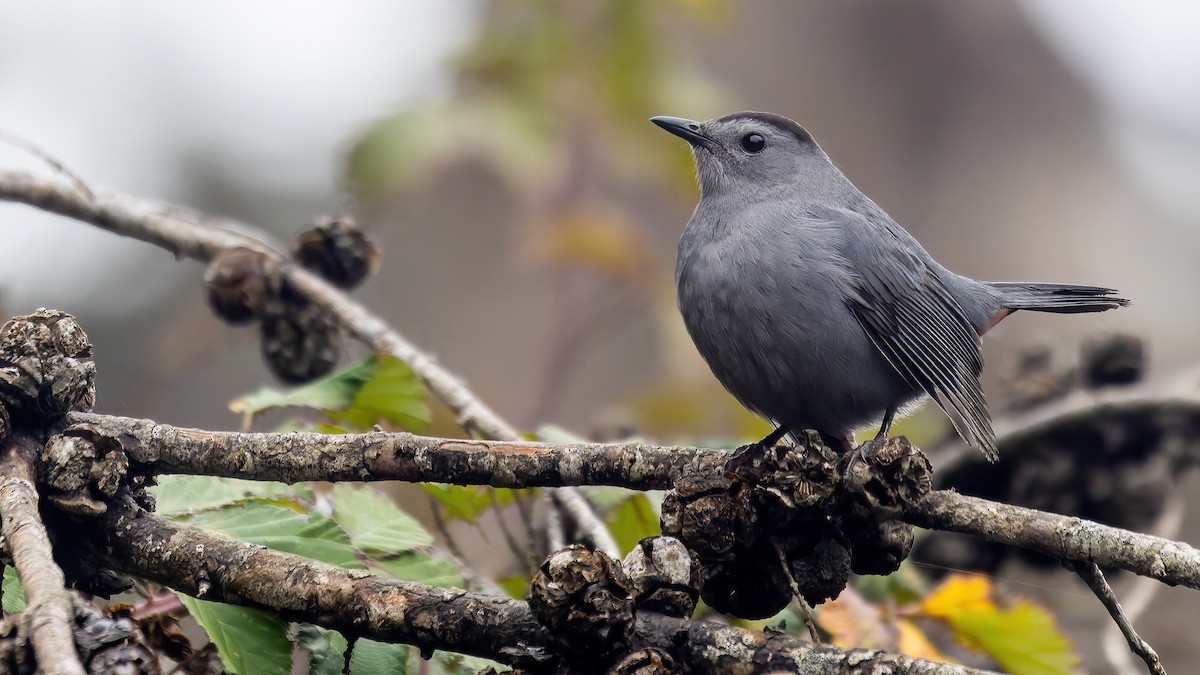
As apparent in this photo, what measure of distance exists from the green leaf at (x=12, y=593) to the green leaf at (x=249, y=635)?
1.00 ft

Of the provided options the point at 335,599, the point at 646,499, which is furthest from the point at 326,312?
the point at 335,599

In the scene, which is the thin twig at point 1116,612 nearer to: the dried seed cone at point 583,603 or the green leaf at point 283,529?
the dried seed cone at point 583,603

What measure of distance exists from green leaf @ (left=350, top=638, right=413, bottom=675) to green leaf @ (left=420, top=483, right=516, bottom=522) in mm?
742

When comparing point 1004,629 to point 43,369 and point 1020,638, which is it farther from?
point 43,369

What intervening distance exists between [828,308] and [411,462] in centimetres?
186

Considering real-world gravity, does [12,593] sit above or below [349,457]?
below

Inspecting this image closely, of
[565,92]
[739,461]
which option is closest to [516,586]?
[739,461]

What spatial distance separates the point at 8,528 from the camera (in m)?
1.84

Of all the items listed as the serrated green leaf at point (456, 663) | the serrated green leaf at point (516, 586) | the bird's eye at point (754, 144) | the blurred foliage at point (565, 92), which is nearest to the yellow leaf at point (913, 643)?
the serrated green leaf at point (516, 586)

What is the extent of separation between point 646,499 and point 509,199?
22.6 ft

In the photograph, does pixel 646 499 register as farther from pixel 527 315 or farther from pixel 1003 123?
pixel 1003 123

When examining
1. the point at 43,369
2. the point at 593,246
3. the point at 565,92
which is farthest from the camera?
the point at 565,92

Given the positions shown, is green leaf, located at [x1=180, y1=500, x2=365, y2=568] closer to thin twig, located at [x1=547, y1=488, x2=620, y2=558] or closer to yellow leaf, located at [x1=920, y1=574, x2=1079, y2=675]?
thin twig, located at [x1=547, y1=488, x2=620, y2=558]

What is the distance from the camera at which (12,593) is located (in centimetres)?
210
